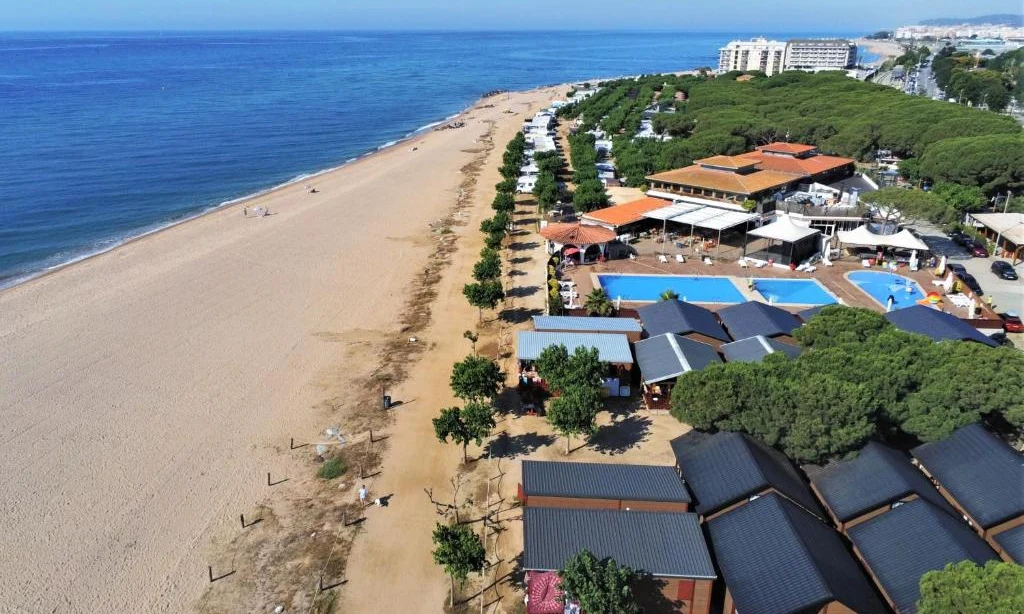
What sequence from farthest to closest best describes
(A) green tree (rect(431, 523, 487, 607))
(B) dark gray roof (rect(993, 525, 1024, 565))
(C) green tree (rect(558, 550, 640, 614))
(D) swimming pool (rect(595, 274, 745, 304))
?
1. (D) swimming pool (rect(595, 274, 745, 304))
2. (A) green tree (rect(431, 523, 487, 607))
3. (B) dark gray roof (rect(993, 525, 1024, 565))
4. (C) green tree (rect(558, 550, 640, 614))

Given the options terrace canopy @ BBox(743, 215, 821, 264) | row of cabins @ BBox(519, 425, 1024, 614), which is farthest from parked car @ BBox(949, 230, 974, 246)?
row of cabins @ BBox(519, 425, 1024, 614)

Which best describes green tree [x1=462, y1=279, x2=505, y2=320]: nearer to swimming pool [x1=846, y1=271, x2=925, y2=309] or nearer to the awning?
the awning

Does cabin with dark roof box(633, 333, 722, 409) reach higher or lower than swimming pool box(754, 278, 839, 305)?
higher

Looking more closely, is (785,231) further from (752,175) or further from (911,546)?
(911,546)

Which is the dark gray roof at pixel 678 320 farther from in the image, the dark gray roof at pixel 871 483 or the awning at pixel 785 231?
the awning at pixel 785 231

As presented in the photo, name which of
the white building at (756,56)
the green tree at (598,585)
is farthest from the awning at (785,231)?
the white building at (756,56)

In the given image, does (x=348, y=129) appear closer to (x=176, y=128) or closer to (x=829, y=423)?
(x=176, y=128)

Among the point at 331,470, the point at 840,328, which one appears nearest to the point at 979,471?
the point at 840,328
